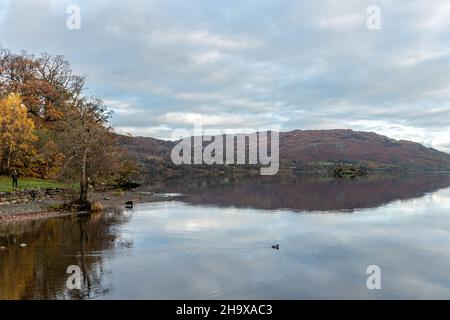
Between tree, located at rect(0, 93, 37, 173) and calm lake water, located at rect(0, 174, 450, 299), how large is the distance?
2191 cm

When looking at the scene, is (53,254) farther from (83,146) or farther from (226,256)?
(83,146)

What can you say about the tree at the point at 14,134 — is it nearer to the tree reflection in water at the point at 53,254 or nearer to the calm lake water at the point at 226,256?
the calm lake water at the point at 226,256

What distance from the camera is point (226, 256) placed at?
22234 millimetres

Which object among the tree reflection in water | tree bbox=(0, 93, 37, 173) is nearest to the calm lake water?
the tree reflection in water

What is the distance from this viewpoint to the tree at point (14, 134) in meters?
51.0

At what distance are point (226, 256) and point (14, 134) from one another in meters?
39.5

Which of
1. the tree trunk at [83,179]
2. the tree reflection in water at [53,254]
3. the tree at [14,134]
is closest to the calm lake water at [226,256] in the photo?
the tree reflection in water at [53,254]

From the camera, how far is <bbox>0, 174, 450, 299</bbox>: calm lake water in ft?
54.4

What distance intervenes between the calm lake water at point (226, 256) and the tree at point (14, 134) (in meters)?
21.9

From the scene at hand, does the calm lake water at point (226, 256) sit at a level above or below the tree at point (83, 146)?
below
